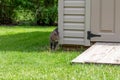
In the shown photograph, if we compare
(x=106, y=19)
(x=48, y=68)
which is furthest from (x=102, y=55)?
(x=106, y=19)

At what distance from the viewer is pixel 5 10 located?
1858 centimetres

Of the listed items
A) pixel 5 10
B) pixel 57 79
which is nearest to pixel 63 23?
pixel 57 79

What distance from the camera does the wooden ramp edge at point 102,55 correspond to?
6.53m

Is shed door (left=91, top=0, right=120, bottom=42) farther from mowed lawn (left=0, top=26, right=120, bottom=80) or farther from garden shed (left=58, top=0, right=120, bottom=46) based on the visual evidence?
mowed lawn (left=0, top=26, right=120, bottom=80)

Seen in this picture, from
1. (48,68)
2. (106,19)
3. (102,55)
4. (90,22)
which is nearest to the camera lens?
(48,68)

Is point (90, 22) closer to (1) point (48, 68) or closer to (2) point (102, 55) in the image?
(2) point (102, 55)

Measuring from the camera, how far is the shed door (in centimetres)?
834

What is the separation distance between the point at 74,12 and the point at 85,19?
0.97ft

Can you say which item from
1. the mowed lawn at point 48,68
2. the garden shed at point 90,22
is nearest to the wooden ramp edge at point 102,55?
the garden shed at point 90,22

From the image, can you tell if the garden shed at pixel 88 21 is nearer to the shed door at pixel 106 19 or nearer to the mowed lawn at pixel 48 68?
the shed door at pixel 106 19

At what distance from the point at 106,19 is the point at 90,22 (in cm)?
35

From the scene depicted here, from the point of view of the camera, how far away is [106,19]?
27.6ft

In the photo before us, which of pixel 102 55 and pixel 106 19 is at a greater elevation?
pixel 106 19

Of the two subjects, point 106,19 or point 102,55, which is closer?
point 102,55
